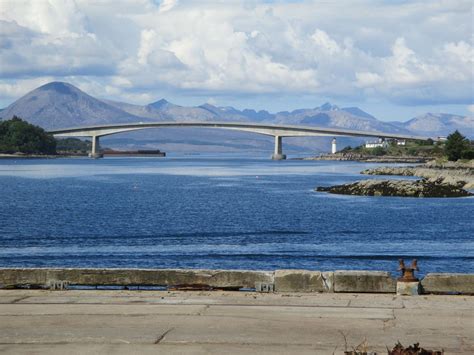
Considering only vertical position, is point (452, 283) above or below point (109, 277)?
above

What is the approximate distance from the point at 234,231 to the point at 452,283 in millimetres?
34513

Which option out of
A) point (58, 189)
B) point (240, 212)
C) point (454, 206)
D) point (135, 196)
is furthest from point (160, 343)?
point (58, 189)

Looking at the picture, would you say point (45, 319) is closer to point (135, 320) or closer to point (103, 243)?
point (135, 320)

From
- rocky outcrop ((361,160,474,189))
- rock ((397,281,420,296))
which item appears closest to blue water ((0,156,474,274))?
rocky outcrop ((361,160,474,189))

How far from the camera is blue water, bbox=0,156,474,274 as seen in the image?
36625 millimetres

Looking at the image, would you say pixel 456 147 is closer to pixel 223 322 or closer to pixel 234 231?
pixel 234 231

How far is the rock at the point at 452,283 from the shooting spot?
16.6 meters

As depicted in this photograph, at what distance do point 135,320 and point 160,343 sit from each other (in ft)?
5.68

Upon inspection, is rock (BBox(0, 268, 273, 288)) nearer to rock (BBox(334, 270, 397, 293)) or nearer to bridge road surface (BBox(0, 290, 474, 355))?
bridge road surface (BBox(0, 290, 474, 355))

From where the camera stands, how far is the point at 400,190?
282 ft

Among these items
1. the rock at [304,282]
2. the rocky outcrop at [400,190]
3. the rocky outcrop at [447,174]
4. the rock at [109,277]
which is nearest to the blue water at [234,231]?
the rocky outcrop at [400,190]

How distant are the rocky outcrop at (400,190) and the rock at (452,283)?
223 ft

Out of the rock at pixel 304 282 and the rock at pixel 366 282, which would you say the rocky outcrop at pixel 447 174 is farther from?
the rock at pixel 304 282

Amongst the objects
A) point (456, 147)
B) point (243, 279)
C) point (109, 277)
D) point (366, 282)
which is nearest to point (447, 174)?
point (456, 147)
